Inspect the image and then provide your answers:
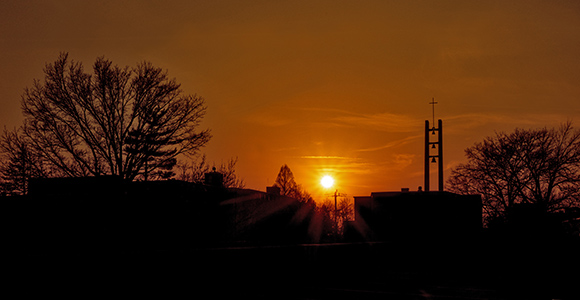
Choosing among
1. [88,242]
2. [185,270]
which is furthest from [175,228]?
[185,270]

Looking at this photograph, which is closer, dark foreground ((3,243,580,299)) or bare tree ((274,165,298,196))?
dark foreground ((3,243,580,299))

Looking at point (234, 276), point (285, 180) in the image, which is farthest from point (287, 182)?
point (234, 276)

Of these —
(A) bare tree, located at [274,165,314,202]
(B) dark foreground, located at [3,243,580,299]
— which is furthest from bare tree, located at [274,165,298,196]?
(B) dark foreground, located at [3,243,580,299]

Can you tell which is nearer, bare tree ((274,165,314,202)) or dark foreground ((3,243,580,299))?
dark foreground ((3,243,580,299))

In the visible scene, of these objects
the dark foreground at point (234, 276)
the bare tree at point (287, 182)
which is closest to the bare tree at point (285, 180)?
the bare tree at point (287, 182)

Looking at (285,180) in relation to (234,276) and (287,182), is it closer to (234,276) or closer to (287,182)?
(287,182)

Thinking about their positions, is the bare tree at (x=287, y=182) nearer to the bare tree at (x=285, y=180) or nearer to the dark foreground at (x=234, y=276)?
the bare tree at (x=285, y=180)

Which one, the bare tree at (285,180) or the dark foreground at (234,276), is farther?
the bare tree at (285,180)

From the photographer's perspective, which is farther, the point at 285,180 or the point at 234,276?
the point at 285,180

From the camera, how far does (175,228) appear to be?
31.4m

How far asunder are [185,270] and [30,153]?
2625cm

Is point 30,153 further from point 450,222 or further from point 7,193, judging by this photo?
point 450,222

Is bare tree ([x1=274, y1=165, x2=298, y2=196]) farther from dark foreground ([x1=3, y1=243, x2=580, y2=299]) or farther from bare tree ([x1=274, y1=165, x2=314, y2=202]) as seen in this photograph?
dark foreground ([x1=3, y1=243, x2=580, y2=299])

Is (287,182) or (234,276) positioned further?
(287,182)
